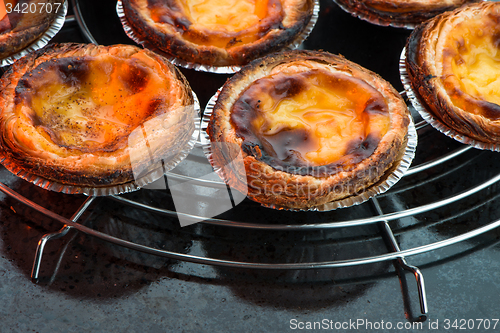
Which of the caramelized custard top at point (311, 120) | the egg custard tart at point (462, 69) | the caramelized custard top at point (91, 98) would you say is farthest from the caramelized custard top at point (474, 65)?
the caramelized custard top at point (91, 98)

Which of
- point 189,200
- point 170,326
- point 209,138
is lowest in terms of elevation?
point 170,326

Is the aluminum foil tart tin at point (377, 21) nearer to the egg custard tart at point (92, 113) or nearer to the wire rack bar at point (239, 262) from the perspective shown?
the egg custard tart at point (92, 113)

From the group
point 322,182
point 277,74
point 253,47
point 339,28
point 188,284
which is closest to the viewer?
point 322,182

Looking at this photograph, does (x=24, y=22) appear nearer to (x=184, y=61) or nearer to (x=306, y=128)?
(x=184, y=61)

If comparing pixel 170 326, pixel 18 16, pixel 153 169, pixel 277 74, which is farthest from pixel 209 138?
pixel 18 16

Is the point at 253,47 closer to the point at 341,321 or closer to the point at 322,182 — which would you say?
the point at 322,182

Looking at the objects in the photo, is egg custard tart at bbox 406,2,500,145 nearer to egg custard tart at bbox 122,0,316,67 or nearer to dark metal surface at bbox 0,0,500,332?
dark metal surface at bbox 0,0,500,332

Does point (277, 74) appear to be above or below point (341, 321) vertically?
above
